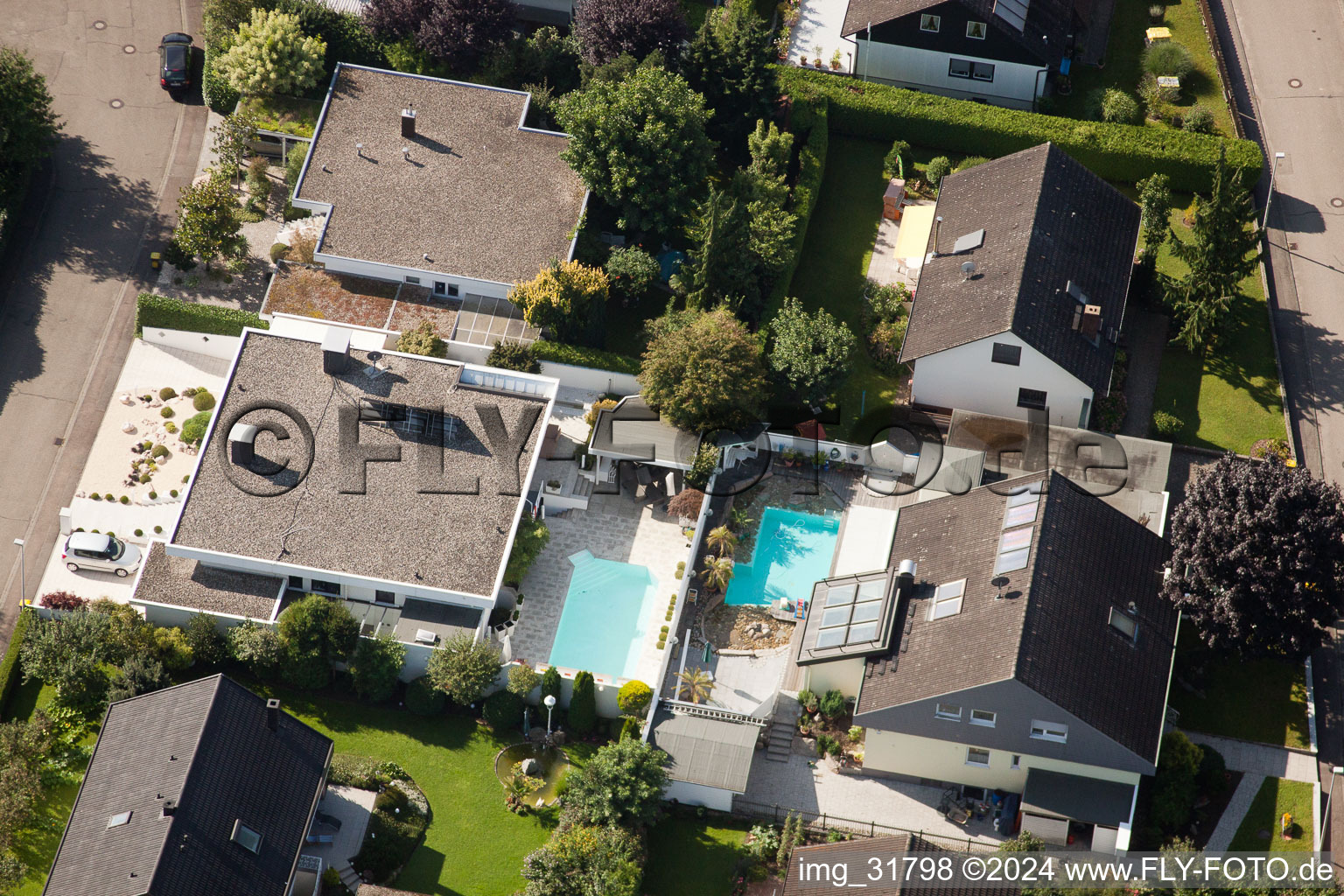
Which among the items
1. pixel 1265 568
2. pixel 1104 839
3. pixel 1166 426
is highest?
pixel 1166 426

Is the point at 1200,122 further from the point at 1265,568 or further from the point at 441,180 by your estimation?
the point at 441,180

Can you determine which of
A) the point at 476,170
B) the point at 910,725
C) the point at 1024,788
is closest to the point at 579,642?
the point at 910,725

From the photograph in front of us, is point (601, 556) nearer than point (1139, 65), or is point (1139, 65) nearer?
point (601, 556)

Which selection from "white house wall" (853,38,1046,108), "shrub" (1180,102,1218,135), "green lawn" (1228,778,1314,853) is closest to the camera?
"green lawn" (1228,778,1314,853)

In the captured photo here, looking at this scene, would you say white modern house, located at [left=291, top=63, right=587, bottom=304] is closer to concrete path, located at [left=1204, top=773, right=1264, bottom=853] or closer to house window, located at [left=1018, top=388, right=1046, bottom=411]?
house window, located at [left=1018, top=388, right=1046, bottom=411]

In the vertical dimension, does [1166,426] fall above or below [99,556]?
above

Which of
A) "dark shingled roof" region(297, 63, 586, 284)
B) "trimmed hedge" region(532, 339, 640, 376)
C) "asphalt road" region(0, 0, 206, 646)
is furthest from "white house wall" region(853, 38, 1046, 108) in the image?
"asphalt road" region(0, 0, 206, 646)

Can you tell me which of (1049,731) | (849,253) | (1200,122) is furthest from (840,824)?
(1200,122)
